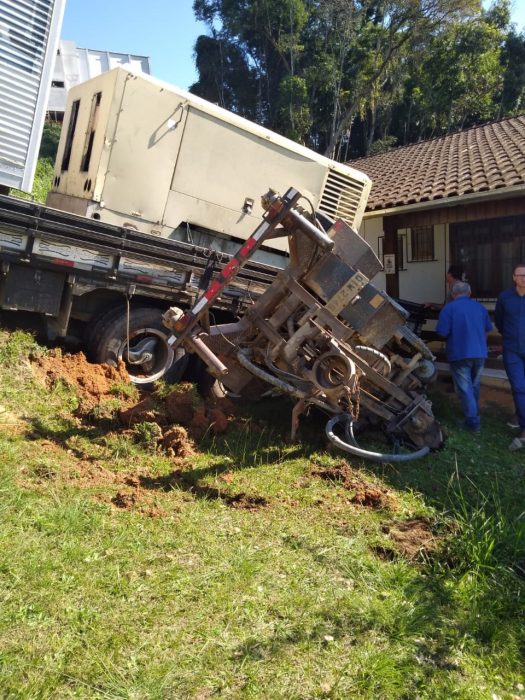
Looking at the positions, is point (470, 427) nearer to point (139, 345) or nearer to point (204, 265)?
point (204, 265)

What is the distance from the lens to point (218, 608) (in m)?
3.10

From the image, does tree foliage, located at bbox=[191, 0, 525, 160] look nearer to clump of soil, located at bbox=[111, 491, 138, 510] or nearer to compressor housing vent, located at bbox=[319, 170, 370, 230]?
compressor housing vent, located at bbox=[319, 170, 370, 230]

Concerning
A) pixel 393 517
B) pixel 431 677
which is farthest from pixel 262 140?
pixel 431 677

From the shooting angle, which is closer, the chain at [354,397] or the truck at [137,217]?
the chain at [354,397]

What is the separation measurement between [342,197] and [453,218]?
2.46 m

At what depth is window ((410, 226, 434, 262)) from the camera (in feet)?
37.8

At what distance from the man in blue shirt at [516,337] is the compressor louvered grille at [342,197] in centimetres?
248

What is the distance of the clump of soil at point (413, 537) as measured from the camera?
13.0ft

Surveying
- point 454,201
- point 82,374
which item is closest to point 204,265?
point 82,374

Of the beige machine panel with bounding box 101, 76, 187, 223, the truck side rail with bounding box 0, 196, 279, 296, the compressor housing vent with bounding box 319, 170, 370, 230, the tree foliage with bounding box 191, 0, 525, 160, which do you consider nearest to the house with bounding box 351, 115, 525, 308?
the compressor housing vent with bounding box 319, 170, 370, 230

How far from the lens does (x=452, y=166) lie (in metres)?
11.8

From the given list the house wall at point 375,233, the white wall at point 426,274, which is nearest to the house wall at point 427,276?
the white wall at point 426,274

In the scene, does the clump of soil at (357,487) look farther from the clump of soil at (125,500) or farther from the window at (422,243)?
the window at (422,243)

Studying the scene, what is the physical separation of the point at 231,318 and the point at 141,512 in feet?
11.8
